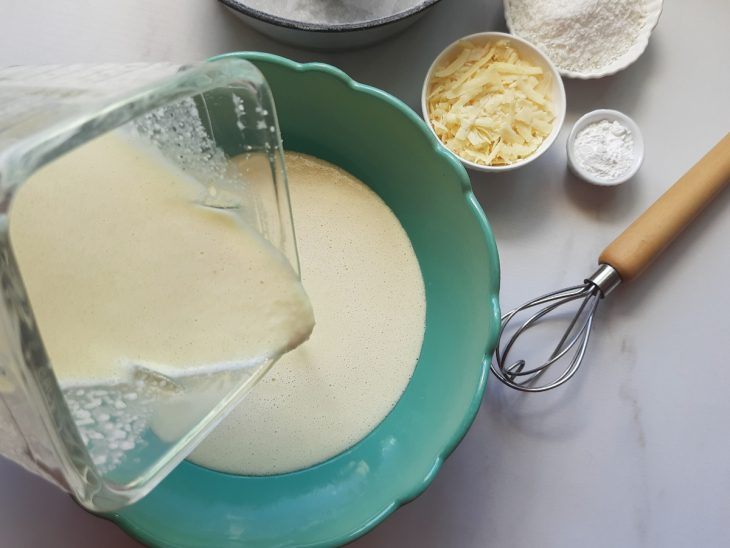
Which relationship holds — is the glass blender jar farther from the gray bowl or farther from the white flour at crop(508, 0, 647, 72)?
the white flour at crop(508, 0, 647, 72)

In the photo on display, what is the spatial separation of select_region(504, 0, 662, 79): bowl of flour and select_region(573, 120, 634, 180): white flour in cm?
7

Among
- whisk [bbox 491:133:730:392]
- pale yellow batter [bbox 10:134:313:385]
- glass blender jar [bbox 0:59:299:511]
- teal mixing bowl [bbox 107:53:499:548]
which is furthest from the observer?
whisk [bbox 491:133:730:392]

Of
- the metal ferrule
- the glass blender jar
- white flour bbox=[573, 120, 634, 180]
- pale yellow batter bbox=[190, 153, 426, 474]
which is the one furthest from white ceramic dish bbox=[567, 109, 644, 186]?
the glass blender jar

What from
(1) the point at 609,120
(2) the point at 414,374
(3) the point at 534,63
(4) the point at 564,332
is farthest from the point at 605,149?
(2) the point at 414,374

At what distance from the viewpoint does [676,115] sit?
1020 mm

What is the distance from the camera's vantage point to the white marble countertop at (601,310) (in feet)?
3.08

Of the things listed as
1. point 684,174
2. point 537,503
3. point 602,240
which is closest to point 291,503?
point 537,503

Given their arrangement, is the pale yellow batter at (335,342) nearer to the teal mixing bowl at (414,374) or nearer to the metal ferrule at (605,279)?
the teal mixing bowl at (414,374)

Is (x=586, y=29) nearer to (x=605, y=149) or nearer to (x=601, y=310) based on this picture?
(x=605, y=149)

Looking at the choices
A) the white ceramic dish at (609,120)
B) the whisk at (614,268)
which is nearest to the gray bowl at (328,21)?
the white ceramic dish at (609,120)

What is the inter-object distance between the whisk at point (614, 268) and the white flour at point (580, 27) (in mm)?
196

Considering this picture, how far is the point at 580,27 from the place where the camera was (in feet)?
3.16

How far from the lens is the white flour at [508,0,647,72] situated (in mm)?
956

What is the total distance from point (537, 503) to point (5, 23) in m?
0.95
